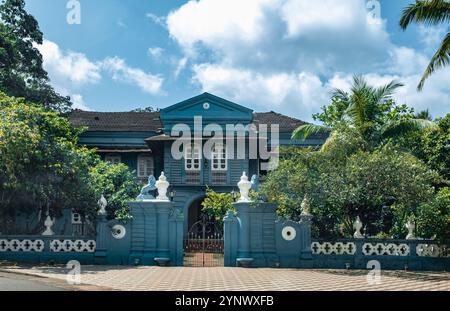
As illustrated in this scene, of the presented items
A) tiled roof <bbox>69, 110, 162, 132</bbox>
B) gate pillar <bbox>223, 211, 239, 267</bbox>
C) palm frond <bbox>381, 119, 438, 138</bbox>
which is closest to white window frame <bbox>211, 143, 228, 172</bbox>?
tiled roof <bbox>69, 110, 162, 132</bbox>

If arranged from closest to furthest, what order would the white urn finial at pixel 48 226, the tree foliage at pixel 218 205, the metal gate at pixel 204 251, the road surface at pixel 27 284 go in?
the road surface at pixel 27 284 → the white urn finial at pixel 48 226 → the metal gate at pixel 204 251 → the tree foliage at pixel 218 205

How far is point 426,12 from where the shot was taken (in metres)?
15.0

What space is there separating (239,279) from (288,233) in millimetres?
3506

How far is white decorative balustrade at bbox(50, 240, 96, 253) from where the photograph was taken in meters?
15.2

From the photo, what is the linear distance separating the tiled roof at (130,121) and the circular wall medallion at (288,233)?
1340 centimetres

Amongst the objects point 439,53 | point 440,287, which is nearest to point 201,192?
point 439,53

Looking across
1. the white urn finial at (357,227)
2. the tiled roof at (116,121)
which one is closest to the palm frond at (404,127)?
the white urn finial at (357,227)

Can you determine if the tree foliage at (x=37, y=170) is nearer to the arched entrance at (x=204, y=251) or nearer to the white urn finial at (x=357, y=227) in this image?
the arched entrance at (x=204, y=251)

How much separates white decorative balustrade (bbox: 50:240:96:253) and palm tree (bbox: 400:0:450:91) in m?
10.8

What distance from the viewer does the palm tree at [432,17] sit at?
1480 centimetres

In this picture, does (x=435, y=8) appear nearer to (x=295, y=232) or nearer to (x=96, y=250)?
(x=295, y=232)

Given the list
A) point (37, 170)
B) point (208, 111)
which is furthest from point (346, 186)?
point (208, 111)

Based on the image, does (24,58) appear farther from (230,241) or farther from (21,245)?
(230,241)

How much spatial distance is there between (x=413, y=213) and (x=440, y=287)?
4496mm
